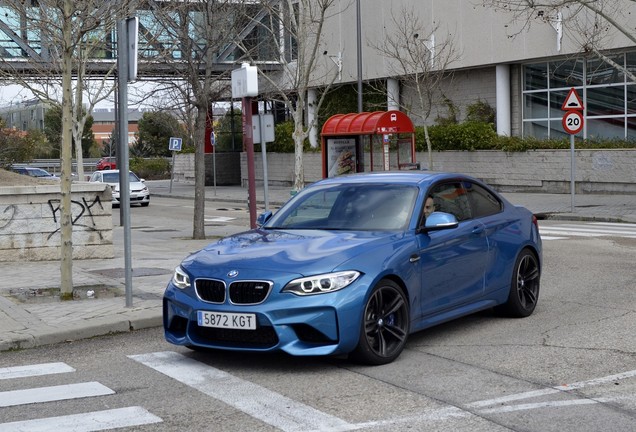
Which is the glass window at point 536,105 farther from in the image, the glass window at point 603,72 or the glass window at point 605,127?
the glass window at point 603,72

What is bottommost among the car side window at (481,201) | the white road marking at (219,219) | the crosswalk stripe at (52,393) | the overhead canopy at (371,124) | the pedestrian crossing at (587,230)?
the crosswalk stripe at (52,393)

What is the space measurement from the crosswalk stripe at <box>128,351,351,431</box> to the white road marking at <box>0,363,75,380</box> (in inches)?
23.7

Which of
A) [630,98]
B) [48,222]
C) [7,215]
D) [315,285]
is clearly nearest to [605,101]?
[630,98]

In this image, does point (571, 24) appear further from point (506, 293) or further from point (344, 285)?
point (344, 285)

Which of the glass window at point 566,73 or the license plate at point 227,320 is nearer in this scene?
the license plate at point 227,320

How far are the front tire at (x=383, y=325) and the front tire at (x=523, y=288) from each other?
2011 mm

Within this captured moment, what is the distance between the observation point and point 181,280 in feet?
25.6

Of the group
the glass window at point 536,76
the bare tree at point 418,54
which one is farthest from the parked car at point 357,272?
the glass window at point 536,76

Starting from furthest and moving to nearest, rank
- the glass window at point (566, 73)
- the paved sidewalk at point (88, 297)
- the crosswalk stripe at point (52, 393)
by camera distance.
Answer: the glass window at point (566, 73) < the paved sidewalk at point (88, 297) < the crosswalk stripe at point (52, 393)

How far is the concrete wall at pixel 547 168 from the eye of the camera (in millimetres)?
29781

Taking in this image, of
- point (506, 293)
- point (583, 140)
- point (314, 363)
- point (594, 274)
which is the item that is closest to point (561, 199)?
point (583, 140)

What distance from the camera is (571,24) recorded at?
31.5m

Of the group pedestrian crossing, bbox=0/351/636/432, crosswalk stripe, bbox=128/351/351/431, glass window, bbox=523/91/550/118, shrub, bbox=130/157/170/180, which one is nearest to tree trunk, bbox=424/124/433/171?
glass window, bbox=523/91/550/118

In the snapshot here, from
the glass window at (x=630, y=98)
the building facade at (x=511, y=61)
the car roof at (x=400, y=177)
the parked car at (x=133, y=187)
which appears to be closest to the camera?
the car roof at (x=400, y=177)
